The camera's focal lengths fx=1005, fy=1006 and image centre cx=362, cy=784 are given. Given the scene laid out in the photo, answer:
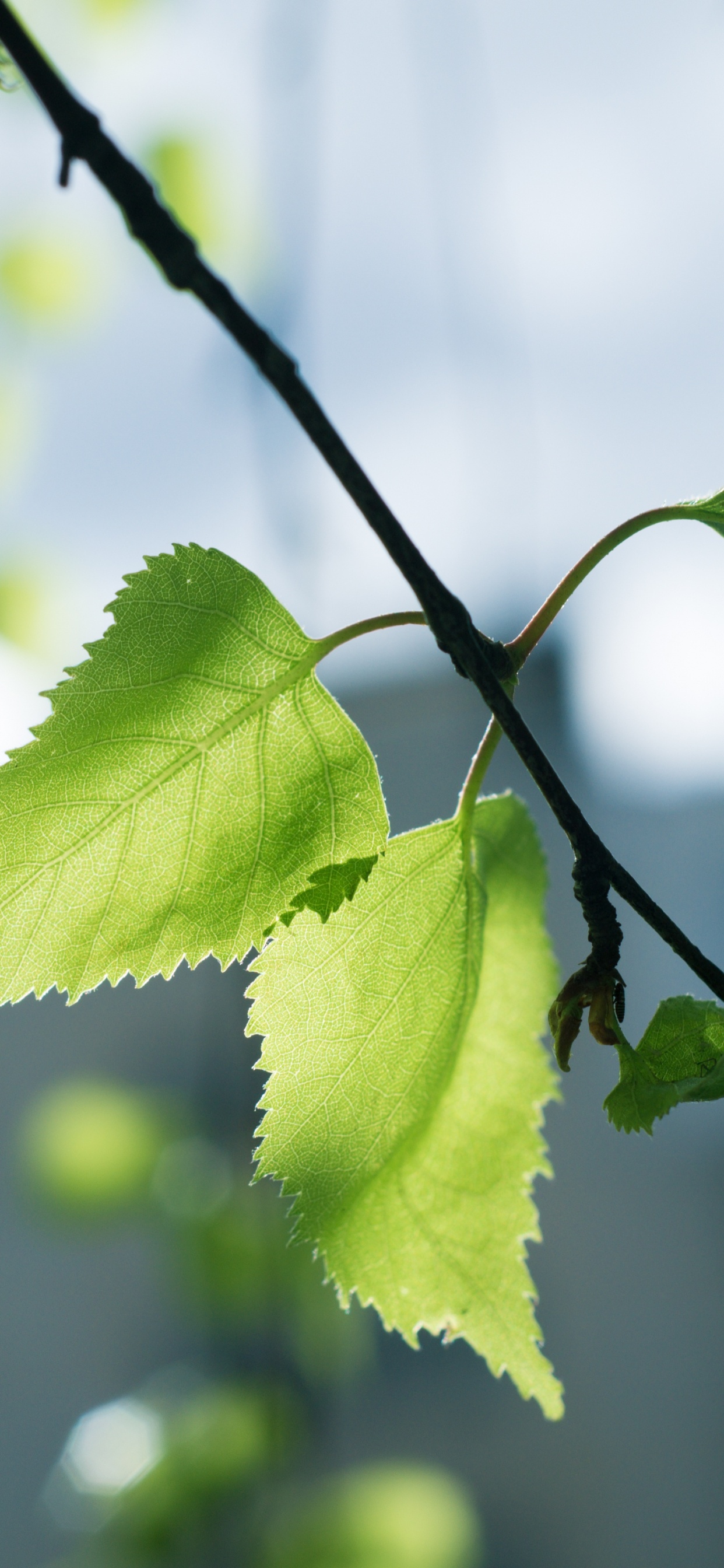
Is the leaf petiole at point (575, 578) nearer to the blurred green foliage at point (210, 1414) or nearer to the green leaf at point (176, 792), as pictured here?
the green leaf at point (176, 792)

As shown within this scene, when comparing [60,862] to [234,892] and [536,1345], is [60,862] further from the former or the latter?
[536,1345]

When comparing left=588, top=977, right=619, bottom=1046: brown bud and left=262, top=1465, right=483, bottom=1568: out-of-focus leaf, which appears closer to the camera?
left=588, top=977, right=619, bottom=1046: brown bud

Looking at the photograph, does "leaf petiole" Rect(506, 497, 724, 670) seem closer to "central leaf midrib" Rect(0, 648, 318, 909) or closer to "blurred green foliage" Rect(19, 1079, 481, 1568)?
"central leaf midrib" Rect(0, 648, 318, 909)

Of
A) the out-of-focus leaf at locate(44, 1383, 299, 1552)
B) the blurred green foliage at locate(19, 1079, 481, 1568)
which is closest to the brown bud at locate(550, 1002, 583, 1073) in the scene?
the blurred green foliage at locate(19, 1079, 481, 1568)

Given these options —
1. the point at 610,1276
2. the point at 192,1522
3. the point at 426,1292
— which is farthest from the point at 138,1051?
the point at 426,1292

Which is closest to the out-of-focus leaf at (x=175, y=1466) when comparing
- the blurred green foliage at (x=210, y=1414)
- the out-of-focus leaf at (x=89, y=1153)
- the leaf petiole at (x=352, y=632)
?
the blurred green foliage at (x=210, y=1414)

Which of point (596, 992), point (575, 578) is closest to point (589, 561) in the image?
point (575, 578)

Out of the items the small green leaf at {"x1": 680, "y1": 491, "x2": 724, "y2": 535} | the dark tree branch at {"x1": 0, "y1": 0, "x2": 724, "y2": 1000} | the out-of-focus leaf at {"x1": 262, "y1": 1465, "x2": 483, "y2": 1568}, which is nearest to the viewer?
the dark tree branch at {"x1": 0, "y1": 0, "x2": 724, "y2": 1000}

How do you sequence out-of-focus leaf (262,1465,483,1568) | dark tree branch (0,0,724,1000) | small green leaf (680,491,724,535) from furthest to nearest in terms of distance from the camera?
out-of-focus leaf (262,1465,483,1568)
small green leaf (680,491,724,535)
dark tree branch (0,0,724,1000)
